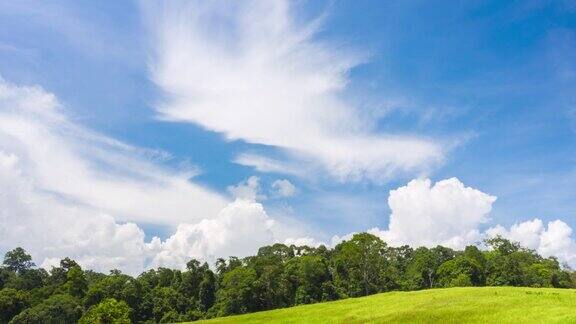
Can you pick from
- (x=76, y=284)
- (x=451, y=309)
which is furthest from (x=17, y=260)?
(x=451, y=309)

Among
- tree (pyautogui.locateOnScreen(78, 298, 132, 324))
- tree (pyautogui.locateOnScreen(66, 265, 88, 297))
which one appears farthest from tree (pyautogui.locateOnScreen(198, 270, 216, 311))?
tree (pyautogui.locateOnScreen(78, 298, 132, 324))

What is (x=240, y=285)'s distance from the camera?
125 m

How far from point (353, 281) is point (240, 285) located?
29559mm

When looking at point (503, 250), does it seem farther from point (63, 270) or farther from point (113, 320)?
point (63, 270)

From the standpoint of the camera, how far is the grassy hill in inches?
1604

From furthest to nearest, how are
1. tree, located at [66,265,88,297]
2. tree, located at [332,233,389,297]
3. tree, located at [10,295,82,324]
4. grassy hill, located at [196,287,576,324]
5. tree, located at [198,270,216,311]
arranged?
tree, located at [198,270,216,311]
tree, located at [66,265,88,297]
tree, located at [332,233,389,297]
tree, located at [10,295,82,324]
grassy hill, located at [196,287,576,324]

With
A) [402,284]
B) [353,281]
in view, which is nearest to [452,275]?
[402,284]

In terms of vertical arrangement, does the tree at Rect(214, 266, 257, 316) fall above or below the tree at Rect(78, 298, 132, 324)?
above

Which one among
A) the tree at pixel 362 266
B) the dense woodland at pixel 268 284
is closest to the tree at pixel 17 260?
the dense woodland at pixel 268 284

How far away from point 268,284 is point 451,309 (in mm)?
86962

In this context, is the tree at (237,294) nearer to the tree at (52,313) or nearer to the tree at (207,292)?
the tree at (207,292)

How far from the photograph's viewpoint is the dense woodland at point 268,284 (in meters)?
124

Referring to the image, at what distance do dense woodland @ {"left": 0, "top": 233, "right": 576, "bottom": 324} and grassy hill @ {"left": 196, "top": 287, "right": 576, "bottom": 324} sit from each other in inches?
2370

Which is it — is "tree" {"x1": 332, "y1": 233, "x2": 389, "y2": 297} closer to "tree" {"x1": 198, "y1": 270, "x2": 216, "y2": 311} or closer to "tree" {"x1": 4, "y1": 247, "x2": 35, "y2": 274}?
"tree" {"x1": 198, "y1": 270, "x2": 216, "y2": 311}
